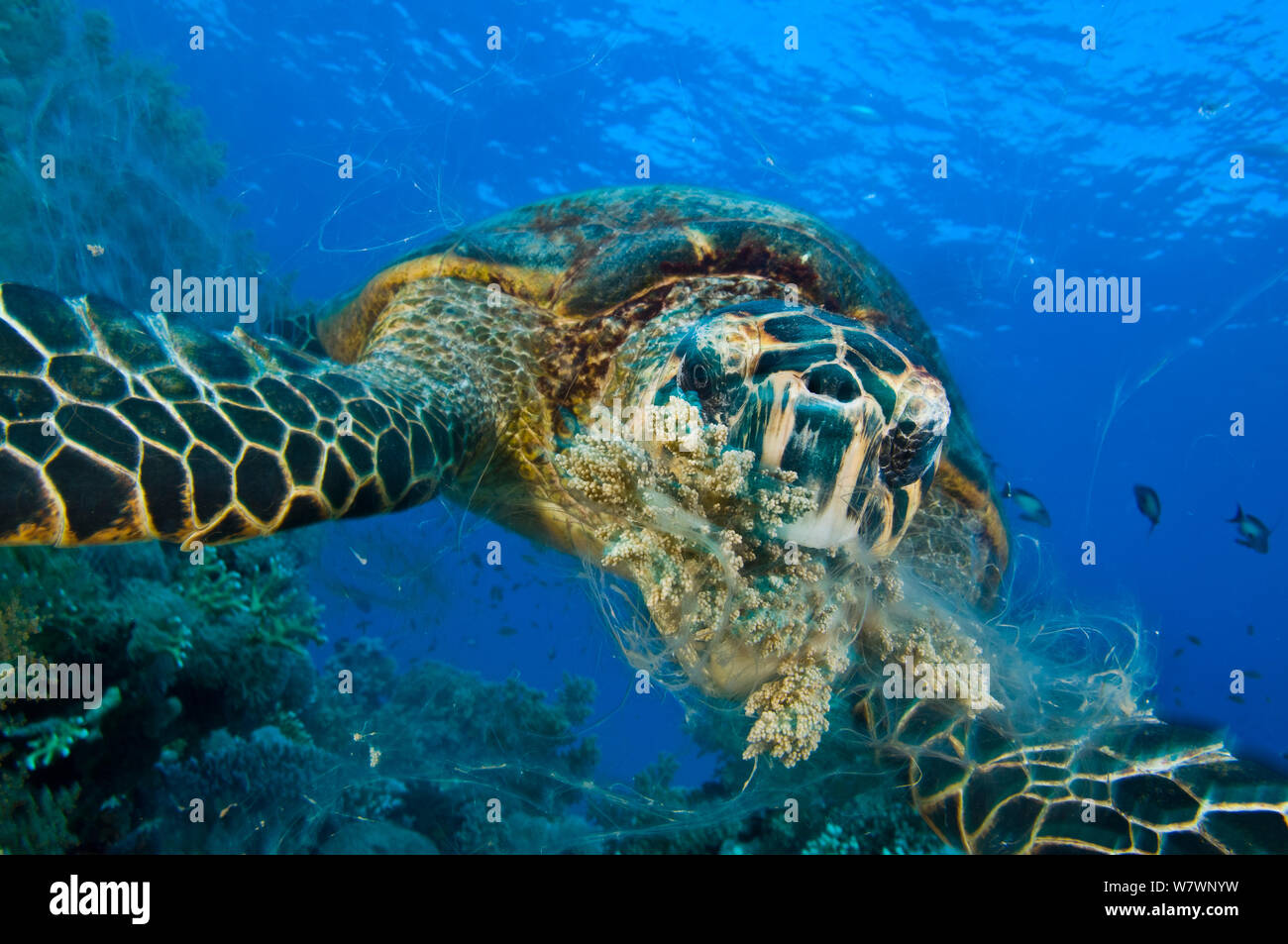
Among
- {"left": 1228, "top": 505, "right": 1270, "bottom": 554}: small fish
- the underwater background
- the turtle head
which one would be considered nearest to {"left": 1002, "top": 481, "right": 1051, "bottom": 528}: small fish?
the underwater background

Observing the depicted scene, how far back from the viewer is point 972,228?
19.0 m

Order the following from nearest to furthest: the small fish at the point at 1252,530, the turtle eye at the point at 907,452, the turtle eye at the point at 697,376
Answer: the turtle eye at the point at 907,452 → the turtle eye at the point at 697,376 → the small fish at the point at 1252,530

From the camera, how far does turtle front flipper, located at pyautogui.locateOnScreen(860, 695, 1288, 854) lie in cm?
196

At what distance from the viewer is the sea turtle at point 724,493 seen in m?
1.72

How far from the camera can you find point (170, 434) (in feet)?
5.82

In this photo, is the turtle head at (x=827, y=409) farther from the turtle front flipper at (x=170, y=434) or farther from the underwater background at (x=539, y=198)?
the turtle front flipper at (x=170, y=434)

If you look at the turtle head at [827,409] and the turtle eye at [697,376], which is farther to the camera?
the turtle eye at [697,376]

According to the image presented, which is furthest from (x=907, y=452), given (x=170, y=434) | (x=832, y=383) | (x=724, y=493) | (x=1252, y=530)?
(x=1252, y=530)

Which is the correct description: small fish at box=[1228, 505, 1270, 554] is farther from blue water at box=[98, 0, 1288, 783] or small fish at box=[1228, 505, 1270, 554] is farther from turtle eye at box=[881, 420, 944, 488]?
turtle eye at box=[881, 420, 944, 488]

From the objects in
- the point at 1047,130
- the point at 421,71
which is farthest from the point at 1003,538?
the point at 421,71

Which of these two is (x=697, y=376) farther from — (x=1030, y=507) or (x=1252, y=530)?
(x=1252, y=530)

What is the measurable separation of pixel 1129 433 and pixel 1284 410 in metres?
5.08

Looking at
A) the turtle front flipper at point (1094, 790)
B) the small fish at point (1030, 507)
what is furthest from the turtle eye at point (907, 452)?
the small fish at point (1030, 507)
